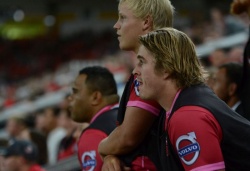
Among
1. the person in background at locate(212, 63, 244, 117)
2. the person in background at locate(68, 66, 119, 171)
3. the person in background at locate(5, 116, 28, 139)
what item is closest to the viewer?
the person in background at locate(68, 66, 119, 171)

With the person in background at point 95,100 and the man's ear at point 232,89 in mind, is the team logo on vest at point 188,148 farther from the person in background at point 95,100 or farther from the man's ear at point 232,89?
the man's ear at point 232,89

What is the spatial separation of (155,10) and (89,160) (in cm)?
103

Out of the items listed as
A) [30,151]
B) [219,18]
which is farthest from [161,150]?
[219,18]

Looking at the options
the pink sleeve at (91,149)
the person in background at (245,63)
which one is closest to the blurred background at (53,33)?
the person in background at (245,63)

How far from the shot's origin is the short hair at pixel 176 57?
263 centimetres

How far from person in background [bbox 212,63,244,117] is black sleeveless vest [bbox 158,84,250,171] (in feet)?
4.76

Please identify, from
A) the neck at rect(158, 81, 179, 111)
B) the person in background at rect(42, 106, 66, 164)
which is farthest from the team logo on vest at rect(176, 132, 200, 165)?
the person in background at rect(42, 106, 66, 164)

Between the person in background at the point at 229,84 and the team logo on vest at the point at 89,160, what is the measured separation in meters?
1.00

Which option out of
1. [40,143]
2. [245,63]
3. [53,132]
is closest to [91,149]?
[245,63]

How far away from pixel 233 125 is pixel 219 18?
760cm

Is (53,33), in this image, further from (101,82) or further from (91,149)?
(91,149)

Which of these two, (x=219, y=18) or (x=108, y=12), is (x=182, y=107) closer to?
(x=219, y=18)

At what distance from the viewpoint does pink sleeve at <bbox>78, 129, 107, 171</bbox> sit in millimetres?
3637

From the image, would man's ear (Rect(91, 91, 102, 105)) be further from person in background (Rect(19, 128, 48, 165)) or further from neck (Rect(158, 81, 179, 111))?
person in background (Rect(19, 128, 48, 165))
